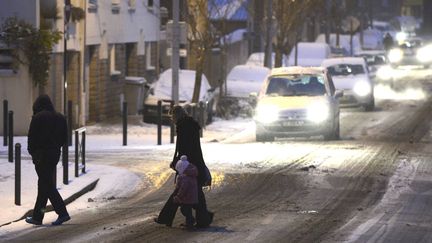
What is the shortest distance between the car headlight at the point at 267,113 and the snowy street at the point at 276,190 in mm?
624

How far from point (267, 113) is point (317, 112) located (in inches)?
43.4

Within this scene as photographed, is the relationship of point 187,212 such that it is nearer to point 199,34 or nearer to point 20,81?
point 20,81

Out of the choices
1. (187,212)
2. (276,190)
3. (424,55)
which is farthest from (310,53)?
(187,212)

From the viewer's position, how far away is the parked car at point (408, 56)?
7169 cm

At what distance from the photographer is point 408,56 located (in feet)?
236

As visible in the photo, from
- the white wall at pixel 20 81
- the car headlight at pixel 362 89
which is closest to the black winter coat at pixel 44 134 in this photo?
the white wall at pixel 20 81

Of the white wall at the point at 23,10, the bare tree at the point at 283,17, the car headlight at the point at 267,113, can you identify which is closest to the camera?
the car headlight at the point at 267,113

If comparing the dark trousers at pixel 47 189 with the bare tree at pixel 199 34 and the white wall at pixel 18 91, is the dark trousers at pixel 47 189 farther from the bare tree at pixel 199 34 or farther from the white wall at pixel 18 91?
the bare tree at pixel 199 34

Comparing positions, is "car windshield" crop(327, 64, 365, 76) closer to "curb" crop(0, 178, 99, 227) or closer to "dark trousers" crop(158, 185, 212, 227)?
"curb" crop(0, 178, 99, 227)

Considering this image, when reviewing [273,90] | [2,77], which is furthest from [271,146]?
[2,77]

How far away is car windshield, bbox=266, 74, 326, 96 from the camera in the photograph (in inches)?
1110

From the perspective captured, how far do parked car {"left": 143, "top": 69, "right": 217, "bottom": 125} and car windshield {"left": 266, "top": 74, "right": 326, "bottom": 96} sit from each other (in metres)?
5.23

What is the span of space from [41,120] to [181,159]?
187 cm

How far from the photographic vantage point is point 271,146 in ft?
87.2
